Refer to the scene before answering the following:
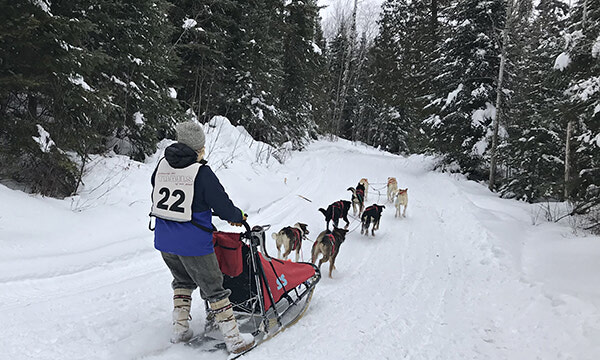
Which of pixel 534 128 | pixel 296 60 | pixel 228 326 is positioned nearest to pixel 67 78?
pixel 228 326

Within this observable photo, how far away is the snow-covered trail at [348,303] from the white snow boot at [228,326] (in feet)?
0.48

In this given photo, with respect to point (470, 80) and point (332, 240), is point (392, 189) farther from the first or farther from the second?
point (470, 80)

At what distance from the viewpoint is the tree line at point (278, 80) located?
Answer: 5.55m

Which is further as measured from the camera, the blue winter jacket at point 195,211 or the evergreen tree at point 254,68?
the evergreen tree at point 254,68

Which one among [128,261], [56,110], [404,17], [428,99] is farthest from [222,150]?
[404,17]

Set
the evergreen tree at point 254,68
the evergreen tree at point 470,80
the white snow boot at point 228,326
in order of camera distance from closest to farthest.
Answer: the white snow boot at point 228,326
the evergreen tree at point 254,68
the evergreen tree at point 470,80

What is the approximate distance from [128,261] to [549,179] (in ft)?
42.6

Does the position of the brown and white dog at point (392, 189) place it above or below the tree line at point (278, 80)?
below

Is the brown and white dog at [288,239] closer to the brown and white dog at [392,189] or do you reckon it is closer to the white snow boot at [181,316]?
the white snow boot at [181,316]

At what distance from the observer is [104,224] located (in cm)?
571

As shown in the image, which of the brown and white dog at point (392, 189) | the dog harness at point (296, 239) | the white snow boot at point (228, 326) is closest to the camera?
the white snow boot at point (228, 326)

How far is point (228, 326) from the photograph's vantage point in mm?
2998

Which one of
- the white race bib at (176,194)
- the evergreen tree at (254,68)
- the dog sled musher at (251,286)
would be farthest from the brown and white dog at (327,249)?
the evergreen tree at (254,68)

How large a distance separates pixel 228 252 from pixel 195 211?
640 mm
